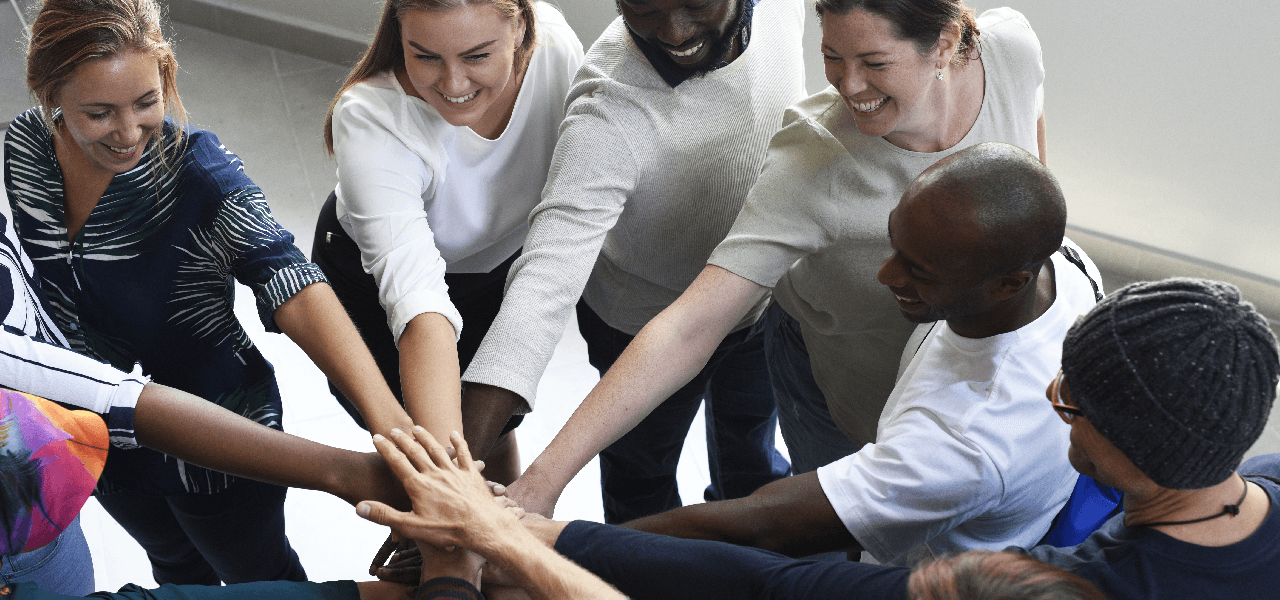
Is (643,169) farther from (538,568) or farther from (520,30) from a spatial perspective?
(538,568)

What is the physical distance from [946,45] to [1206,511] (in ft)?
2.36

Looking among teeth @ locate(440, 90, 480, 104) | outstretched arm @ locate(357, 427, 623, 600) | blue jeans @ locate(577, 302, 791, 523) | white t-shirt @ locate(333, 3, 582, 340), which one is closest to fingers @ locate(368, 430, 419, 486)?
outstretched arm @ locate(357, 427, 623, 600)

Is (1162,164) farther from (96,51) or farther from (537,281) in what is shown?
(96,51)

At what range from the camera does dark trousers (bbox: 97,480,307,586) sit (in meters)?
1.75

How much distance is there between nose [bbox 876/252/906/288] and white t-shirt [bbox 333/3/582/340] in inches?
27.0

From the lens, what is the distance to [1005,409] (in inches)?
47.6

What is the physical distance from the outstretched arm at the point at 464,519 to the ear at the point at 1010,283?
1.89 feet

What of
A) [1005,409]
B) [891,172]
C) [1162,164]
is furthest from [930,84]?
[1162,164]

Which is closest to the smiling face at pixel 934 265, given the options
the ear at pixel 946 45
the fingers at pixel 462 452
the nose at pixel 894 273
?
the nose at pixel 894 273

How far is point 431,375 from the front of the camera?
1552mm

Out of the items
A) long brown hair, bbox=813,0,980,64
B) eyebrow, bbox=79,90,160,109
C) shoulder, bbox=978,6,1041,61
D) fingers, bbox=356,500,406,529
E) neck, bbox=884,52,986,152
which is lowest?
fingers, bbox=356,500,406,529

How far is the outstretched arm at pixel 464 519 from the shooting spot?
46.4 inches

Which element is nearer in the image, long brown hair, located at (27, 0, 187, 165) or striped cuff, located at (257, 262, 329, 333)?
long brown hair, located at (27, 0, 187, 165)

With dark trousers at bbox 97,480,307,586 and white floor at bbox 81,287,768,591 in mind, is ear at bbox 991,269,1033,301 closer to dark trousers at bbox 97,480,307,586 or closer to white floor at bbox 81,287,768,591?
dark trousers at bbox 97,480,307,586
